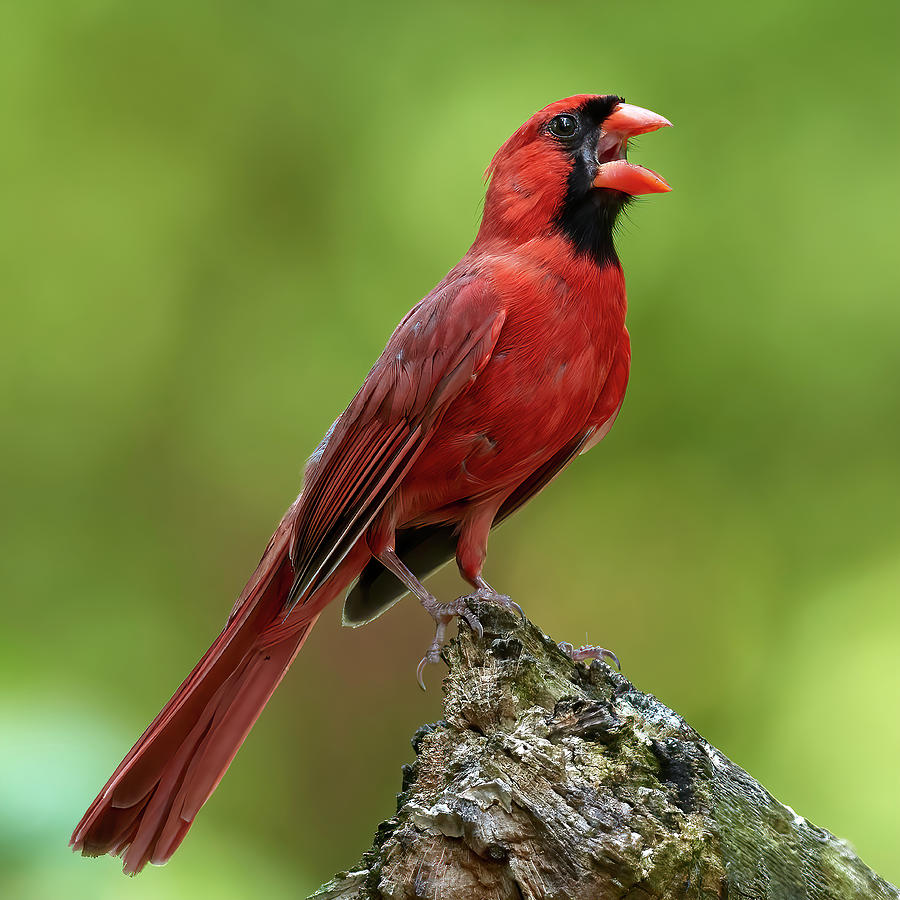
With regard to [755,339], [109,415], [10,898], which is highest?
[755,339]

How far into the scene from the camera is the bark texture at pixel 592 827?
169 cm

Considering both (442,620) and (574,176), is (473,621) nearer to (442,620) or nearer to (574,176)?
(442,620)

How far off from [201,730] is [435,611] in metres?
0.69

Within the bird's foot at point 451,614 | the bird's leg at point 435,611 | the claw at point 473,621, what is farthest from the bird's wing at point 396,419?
the claw at point 473,621

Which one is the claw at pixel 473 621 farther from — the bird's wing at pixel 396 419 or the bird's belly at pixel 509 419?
the bird's belly at pixel 509 419

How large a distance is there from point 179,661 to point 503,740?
2.74 metres

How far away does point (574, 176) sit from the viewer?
10.3ft

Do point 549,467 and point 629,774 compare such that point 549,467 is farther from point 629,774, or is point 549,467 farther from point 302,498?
point 629,774

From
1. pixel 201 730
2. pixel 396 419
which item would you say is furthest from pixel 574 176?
pixel 201 730

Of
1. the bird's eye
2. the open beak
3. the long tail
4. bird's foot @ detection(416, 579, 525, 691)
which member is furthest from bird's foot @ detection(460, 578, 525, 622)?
the bird's eye

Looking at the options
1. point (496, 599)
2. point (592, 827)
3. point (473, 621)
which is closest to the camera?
point (592, 827)

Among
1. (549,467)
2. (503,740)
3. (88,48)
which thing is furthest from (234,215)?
(503,740)

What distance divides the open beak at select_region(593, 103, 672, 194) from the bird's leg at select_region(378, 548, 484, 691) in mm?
1156

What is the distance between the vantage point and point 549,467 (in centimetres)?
336
